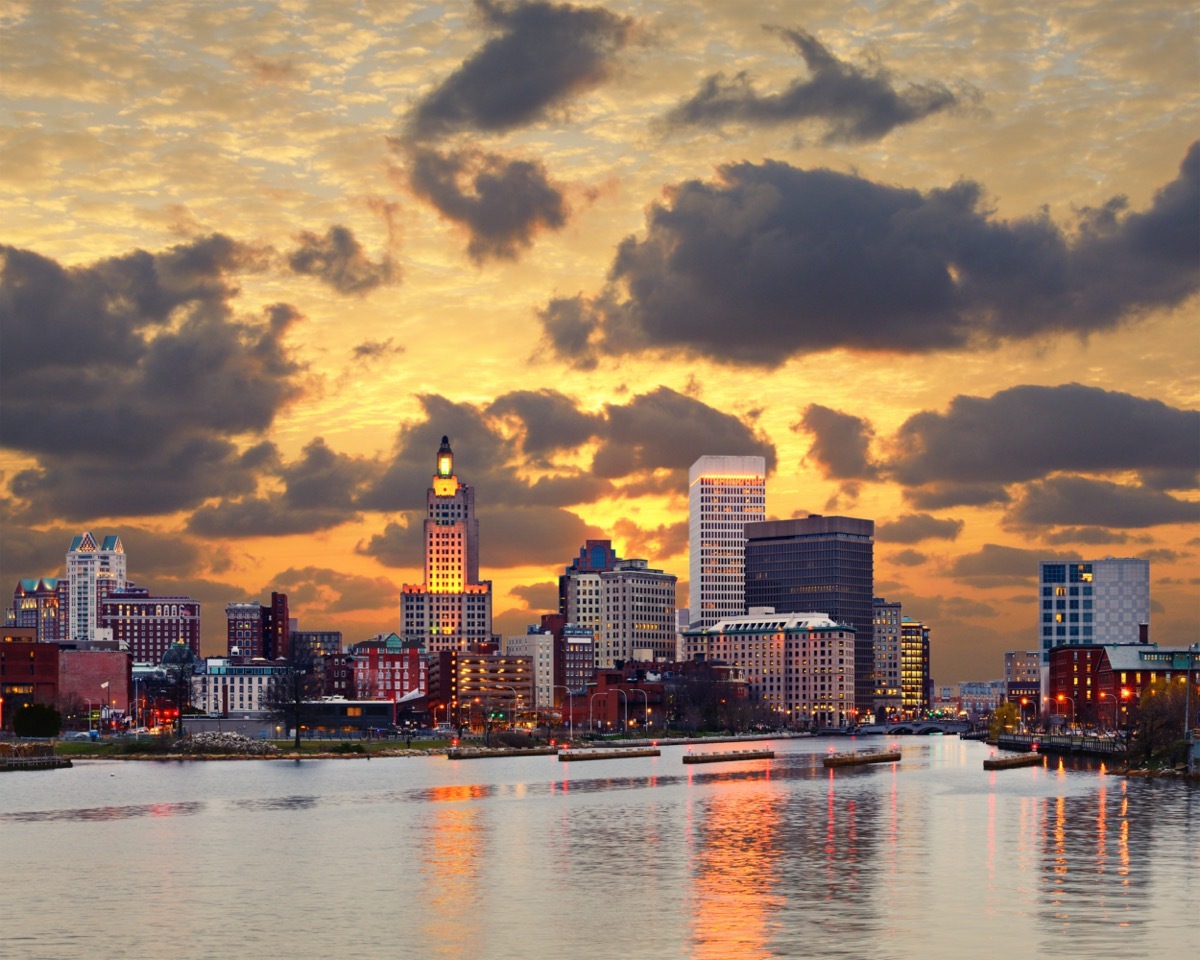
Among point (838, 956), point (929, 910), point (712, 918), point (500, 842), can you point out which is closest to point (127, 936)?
point (712, 918)

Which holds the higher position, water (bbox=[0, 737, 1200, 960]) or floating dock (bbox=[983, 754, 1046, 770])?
water (bbox=[0, 737, 1200, 960])

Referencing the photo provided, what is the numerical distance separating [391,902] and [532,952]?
47.3 ft

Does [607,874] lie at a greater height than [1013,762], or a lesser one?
greater

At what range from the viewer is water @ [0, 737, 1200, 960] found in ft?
196

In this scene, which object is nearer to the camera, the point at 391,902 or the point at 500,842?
the point at 391,902

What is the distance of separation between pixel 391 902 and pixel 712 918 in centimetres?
1463

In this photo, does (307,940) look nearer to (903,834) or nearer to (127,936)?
(127,936)

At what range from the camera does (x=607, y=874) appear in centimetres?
7975

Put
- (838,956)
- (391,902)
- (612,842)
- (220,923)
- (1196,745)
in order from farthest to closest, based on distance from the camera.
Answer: (1196,745) < (612,842) < (391,902) < (220,923) < (838,956)

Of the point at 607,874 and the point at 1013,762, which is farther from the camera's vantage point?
the point at 1013,762

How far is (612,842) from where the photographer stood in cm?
9656

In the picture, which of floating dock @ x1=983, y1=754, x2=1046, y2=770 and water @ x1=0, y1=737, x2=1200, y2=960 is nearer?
water @ x1=0, y1=737, x2=1200, y2=960

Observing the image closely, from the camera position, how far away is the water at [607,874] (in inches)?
2356

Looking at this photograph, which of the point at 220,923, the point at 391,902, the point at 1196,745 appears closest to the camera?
the point at 220,923
